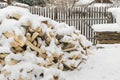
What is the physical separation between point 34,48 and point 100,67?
171 centimetres

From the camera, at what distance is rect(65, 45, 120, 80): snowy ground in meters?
7.19

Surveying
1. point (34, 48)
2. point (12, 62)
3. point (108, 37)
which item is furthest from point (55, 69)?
point (108, 37)

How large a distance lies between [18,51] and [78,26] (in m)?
10.6

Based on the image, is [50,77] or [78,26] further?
[78,26]

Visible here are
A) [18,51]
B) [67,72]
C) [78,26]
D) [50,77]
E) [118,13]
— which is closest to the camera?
[50,77]

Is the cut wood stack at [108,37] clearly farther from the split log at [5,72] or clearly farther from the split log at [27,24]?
the split log at [5,72]

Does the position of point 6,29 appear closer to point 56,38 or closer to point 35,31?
point 35,31

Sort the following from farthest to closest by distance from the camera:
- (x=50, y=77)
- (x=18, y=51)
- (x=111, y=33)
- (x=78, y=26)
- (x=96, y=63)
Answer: (x=78, y=26), (x=111, y=33), (x=96, y=63), (x=18, y=51), (x=50, y=77)

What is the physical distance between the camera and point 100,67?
25.6 ft

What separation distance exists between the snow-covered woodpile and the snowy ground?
0.74 feet

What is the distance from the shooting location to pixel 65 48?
777 centimetres

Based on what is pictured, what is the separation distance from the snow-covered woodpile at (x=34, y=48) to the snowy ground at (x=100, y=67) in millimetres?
224

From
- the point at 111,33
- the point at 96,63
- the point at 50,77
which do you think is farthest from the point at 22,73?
the point at 111,33

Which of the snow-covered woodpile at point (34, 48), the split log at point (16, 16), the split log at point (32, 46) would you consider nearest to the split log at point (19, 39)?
the snow-covered woodpile at point (34, 48)
